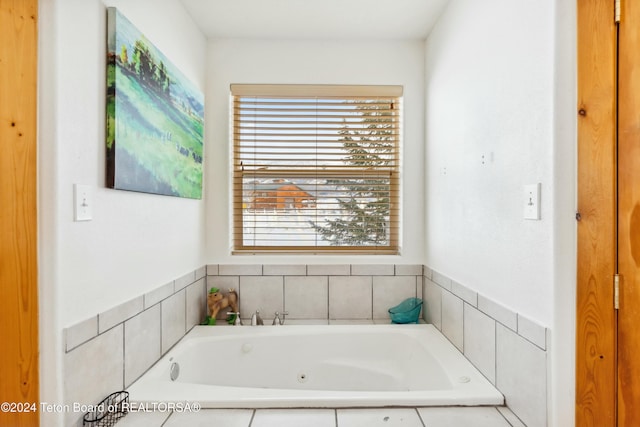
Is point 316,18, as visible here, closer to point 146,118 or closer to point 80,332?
point 146,118

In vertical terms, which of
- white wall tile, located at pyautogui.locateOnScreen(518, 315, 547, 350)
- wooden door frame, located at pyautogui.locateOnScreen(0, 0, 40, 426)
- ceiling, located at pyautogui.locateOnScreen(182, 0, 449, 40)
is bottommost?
white wall tile, located at pyautogui.locateOnScreen(518, 315, 547, 350)

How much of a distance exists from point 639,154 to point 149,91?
1.75 m

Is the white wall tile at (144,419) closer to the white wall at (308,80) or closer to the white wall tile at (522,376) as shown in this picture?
the white wall at (308,80)

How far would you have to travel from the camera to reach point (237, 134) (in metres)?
2.45

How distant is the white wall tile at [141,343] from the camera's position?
4.77 ft

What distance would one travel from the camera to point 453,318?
1.92 meters

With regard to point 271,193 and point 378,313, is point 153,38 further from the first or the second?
point 378,313

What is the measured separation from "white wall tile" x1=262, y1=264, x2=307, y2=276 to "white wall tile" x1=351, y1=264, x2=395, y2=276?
337mm

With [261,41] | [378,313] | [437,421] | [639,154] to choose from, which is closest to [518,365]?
[437,421]

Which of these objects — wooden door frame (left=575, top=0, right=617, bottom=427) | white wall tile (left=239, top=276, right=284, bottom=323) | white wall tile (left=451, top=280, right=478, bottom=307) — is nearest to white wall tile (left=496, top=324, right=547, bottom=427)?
wooden door frame (left=575, top=0, right=617, bottom=427)

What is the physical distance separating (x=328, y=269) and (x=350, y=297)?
0.24 metres

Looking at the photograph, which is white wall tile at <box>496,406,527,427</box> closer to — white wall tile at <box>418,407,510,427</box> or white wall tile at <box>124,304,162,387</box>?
white wall tile at <box>418,407,510,427</box>

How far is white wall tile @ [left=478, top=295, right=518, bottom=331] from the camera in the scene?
1.33m

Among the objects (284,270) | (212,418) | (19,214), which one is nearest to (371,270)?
(284,270)
